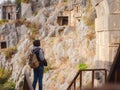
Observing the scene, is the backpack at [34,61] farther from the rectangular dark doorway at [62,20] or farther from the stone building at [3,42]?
the stone building at [3,42]

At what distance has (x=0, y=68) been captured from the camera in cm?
3609

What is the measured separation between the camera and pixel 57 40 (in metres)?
29.0

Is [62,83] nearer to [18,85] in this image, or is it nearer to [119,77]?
[18,85]

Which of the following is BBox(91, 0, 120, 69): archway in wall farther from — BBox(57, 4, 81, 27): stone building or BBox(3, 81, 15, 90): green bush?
BBox(57, 4, 81, 27): stone building

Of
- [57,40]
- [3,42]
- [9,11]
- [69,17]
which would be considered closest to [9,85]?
[57,40]

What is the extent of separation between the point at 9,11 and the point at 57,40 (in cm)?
2399

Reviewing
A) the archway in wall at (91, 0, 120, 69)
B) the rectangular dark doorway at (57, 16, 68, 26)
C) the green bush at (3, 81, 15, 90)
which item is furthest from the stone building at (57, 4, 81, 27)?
the archway in wall at (91, 0, 120, 69)

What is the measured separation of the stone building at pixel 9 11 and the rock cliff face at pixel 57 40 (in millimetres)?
2779

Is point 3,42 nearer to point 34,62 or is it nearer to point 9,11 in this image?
point 9,11

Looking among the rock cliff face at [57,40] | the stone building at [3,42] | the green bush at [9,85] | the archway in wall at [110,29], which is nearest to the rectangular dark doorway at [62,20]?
the rock cliff face at [57,40]

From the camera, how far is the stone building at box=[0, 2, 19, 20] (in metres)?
49.2

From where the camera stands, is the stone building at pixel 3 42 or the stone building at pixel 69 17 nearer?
the stone building at pixel 69 17

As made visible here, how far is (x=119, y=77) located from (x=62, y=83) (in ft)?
51.5

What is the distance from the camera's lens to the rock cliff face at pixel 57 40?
21766mm
